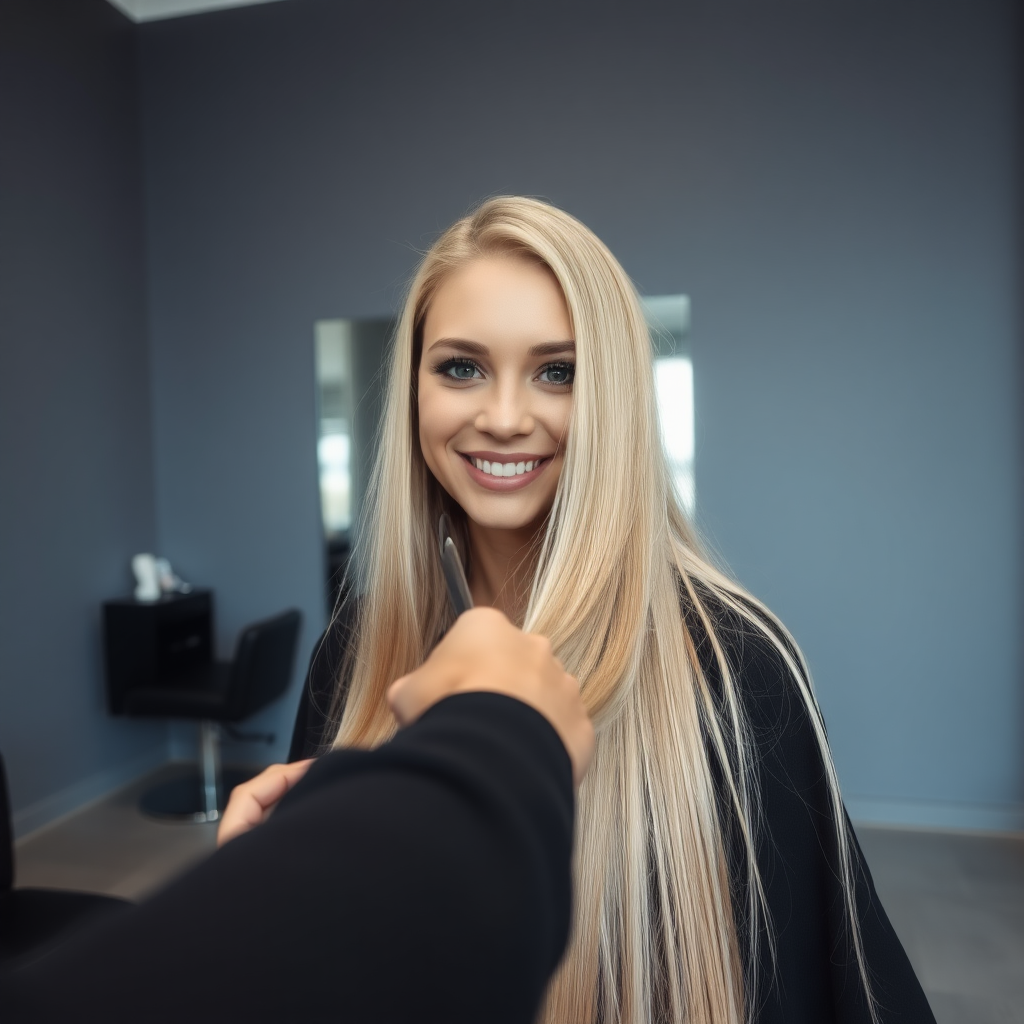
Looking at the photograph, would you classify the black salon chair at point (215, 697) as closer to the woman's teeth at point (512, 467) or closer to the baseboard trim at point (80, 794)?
the baseboard trim at point (80, 794)

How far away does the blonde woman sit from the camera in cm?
93

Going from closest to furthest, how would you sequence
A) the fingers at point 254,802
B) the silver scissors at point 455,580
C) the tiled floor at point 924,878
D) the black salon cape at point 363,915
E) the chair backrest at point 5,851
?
1. the black salon cape at point 363,915
2. the silver scissors at point 455,580
3. the fingers at point 254,802
4. the chair backrest at point 5,851
5. the tiled floor at point 924,878

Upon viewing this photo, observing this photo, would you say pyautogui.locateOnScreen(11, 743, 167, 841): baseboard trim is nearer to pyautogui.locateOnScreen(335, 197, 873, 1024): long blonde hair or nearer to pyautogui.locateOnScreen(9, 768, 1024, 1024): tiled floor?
pyautogui.locateOnScreen(9, 768, 1024, 1024): tiled floor

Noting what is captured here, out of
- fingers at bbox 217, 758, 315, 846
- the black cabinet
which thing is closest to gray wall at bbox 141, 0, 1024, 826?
the black cabinet

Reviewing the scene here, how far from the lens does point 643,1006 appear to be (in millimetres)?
919

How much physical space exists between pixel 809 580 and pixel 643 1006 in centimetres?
277

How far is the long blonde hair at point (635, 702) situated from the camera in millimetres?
927

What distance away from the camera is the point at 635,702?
998 mm

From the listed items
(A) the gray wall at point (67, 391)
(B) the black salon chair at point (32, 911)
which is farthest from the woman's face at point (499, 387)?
(A) the gray wall at point (67, 391)

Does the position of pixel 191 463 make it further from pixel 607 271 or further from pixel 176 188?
pixel 607 271

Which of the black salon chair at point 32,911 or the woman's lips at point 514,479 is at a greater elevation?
the woman's lips at point 514,479

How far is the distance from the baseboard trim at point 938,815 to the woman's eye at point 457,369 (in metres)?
3.04

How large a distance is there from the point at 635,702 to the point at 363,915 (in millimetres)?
731

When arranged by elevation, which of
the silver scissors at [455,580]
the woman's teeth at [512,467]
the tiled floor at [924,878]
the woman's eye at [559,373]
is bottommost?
the tiled floor at [924,878]
